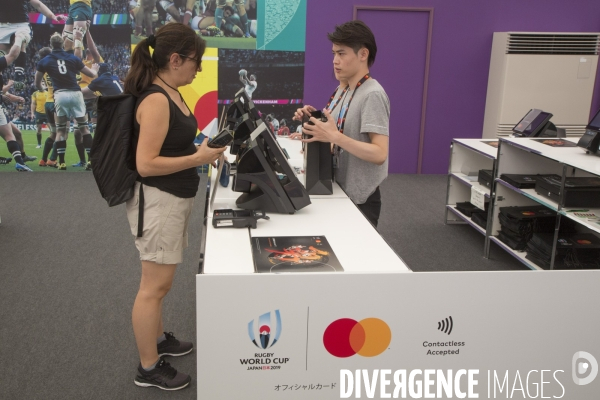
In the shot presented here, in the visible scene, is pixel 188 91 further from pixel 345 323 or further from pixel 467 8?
pixel 345 323

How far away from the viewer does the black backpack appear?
218cm

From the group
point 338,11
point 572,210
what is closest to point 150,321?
point 572,210

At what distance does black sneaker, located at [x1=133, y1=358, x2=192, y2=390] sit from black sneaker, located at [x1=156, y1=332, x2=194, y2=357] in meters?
0.24

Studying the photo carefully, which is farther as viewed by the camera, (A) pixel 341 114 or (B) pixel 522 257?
(B) pixel 522 257

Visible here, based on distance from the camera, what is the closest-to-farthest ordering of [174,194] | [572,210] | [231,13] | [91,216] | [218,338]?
1. [218,338]
2. [174,194]
3. [572,210]
4. [91,216]
5. [231,13]

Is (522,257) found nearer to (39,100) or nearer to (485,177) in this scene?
(485,177)

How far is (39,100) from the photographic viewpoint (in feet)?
20.8

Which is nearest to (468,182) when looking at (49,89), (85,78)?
(85,78)

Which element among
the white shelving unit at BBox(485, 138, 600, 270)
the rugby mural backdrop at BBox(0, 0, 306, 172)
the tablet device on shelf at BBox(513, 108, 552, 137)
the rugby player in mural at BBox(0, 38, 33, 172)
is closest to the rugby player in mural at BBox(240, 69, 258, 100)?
the rugby mural backdrop at BBox(0, 0, 306, 172)

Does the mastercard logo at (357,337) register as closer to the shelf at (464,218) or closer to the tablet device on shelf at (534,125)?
the shelf at (464,218)

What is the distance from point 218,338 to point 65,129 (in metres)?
5.20

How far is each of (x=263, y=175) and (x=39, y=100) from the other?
471cm

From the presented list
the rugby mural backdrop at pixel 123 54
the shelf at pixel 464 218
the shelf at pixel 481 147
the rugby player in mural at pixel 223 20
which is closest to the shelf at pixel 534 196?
the shelf at pixel 481 147

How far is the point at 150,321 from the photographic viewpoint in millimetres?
2414
